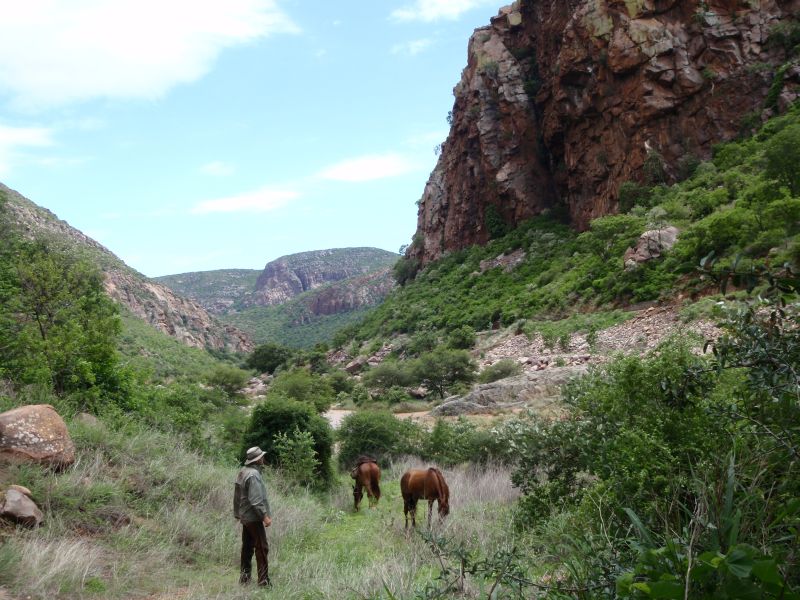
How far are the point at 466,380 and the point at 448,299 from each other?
63.1 ft

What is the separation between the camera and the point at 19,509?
682cm

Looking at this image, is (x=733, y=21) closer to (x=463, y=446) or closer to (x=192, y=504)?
(x=463, y=446)

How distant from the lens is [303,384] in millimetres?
29828

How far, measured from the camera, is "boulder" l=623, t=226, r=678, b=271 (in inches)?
1119

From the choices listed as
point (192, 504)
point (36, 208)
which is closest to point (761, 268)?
point (192, 504)

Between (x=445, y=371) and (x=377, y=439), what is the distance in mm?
14345

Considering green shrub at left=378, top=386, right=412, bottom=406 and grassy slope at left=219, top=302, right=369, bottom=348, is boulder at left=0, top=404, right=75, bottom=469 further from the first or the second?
grassy slope at left=219, top=302, right=369, bottom=348

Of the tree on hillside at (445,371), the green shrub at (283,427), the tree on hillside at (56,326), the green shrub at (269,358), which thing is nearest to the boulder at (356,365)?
the green shrub at (269,358)

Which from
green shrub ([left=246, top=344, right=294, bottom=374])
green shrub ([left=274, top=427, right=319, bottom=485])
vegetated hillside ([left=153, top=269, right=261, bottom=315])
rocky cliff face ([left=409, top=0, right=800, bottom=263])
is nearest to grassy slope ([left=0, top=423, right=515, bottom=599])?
green shrub ([left=274, top=427, right=319, bottom=485])

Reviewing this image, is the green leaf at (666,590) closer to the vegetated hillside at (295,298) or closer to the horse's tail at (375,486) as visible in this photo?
the horse's tail at (375,486)

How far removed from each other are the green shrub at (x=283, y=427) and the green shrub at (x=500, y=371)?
13.6 metres

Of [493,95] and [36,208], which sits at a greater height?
[493,95]

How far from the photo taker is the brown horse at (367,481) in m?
11.6

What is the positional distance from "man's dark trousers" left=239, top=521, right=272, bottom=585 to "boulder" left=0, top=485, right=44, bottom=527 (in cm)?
232
